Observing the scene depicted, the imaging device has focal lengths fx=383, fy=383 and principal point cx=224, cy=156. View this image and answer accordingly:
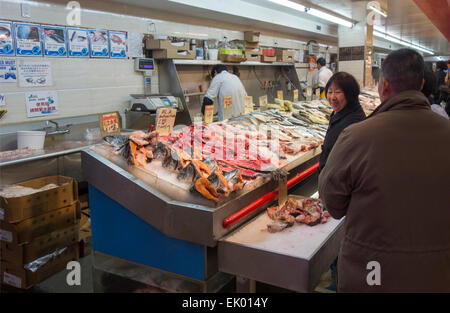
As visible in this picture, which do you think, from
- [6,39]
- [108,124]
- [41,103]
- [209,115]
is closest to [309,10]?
[209,115]

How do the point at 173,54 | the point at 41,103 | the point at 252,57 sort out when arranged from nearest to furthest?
the point at 41,103 → the point at 173,54 → the point at 252,57

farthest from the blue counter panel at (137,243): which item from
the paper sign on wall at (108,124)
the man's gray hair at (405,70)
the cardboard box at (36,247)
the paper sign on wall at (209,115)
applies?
the paper sign on wall at (209,115)

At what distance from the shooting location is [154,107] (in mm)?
5770

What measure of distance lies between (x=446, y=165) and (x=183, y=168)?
1.55 m

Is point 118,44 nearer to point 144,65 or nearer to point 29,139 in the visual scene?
point 144,65

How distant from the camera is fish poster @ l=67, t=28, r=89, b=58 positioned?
5305 millimetres

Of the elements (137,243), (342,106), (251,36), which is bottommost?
(137,243)

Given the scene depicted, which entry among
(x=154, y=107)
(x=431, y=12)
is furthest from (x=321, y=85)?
(x=154, y=107)

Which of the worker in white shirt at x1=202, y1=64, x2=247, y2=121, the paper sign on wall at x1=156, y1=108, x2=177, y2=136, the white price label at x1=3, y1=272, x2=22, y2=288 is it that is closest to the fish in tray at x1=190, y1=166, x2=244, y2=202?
the paper sign on wall at x1=156, y1=108, x2=177, y2=136

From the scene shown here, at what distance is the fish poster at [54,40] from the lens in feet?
16.4

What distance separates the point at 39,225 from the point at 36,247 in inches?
7.7

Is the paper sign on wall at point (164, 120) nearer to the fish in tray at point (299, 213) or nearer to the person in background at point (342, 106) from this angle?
the fish in tray at point (299, 213)

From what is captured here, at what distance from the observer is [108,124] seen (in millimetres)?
3480

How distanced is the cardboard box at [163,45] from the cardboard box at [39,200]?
311 centimetres
